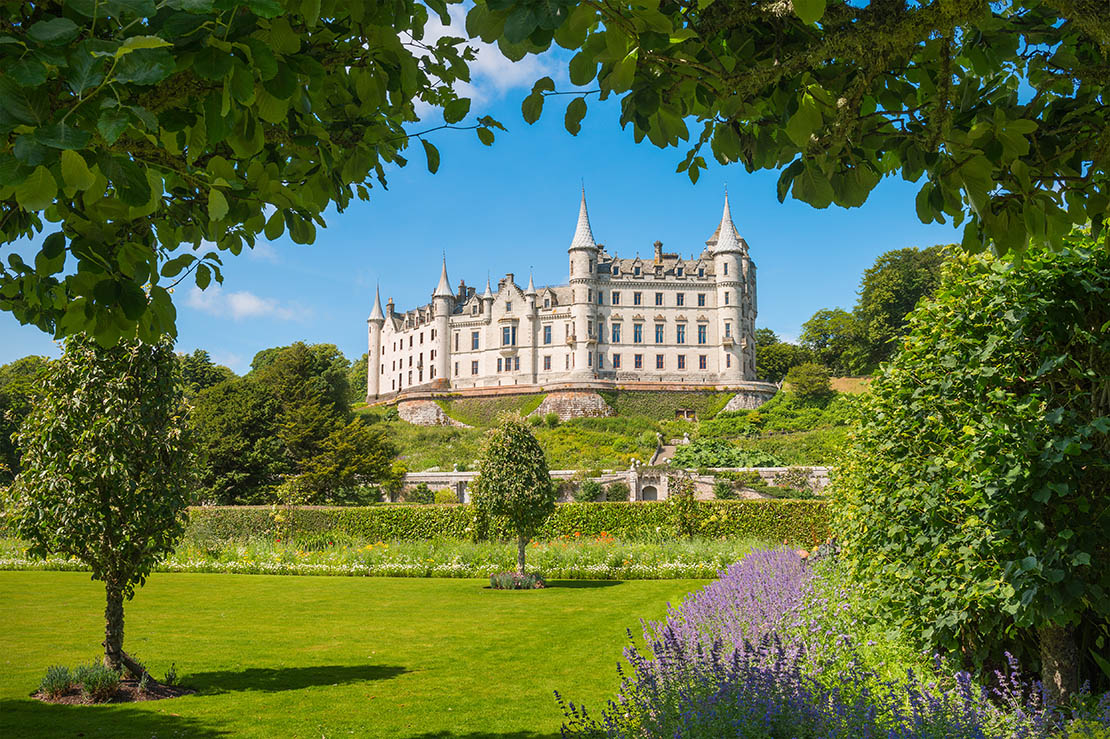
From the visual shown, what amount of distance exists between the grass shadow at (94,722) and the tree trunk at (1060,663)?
688cm

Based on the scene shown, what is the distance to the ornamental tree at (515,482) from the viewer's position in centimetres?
1798

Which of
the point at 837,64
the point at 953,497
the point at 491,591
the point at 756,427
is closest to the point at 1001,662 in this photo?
the point at 953,497

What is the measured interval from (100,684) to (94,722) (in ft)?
3.14

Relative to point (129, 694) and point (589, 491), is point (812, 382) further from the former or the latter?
point (129, 694)

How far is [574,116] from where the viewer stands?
296 centimetres

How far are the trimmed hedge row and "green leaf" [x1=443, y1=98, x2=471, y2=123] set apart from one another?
17.9 m

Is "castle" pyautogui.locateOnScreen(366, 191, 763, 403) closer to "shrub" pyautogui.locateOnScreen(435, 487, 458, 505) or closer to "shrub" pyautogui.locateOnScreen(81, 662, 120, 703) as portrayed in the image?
"shrub" pyautogui.locateOnScreen(435, 487, 458, 505)

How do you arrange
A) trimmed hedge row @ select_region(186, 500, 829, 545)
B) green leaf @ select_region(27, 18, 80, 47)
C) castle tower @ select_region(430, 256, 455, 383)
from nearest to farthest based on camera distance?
green leaf @ select_region(27, 18, 80, 47) → trimmed hedge row @ select_region(186, 500, 829, 545) → castle tower @ select_region(430, 256, 455, 383)

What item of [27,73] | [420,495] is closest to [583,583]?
[27,73]

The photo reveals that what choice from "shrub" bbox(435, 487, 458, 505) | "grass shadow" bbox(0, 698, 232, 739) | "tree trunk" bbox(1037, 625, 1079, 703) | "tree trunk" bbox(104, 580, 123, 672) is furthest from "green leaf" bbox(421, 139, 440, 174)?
"shrub" bbox(435, 487, 458, 505)

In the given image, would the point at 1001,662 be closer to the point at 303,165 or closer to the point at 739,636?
the point at 739,636

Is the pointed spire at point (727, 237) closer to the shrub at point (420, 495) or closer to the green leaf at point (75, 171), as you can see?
the shrub at point (420, 495)

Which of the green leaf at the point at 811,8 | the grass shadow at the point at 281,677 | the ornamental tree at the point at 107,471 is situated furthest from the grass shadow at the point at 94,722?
the green leaf at the point at 811,8

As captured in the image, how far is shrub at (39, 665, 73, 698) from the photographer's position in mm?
8555
